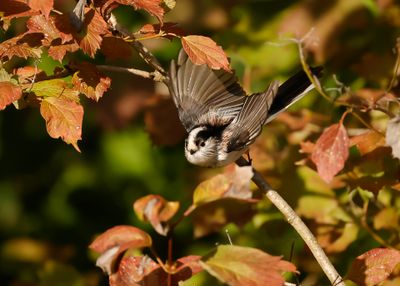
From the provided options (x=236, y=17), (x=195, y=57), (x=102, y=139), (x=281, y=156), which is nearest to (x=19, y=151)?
(x=102, y=139)

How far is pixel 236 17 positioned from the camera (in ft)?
11.7

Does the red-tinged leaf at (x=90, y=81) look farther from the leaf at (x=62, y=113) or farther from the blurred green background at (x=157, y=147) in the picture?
the blurred green background at (x=157, y=147)

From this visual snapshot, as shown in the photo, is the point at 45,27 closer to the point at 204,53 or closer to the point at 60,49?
the point at 60,49

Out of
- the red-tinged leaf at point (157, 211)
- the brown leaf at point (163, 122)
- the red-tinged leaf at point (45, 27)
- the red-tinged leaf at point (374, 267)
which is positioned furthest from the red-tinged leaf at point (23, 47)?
the brown leaf at point (163, 122)

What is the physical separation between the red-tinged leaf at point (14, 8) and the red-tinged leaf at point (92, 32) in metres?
0.12

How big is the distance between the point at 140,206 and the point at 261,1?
78.5 inches

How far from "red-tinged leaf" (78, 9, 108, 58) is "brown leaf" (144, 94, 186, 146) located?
126 cm

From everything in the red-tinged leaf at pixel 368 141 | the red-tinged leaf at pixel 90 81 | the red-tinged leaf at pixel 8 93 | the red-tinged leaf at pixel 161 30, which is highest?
the red-tinged leaf at pixel 161 30

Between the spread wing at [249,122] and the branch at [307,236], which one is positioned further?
the spread wing at [249,122]

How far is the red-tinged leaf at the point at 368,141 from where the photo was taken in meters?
2.45

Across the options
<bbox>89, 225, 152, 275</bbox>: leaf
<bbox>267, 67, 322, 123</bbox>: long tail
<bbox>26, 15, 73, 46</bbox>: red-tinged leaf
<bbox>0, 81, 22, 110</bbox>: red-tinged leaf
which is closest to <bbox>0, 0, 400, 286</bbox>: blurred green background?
<bbox>267, 67, 322, 123</bbox>: long tail

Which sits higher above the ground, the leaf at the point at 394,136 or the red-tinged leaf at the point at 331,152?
the leaf at the point at 394,136

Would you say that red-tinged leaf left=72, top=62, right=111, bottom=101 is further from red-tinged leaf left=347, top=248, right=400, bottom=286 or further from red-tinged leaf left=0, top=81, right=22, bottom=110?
red-tinged leaf left=347, top=248, right=400, bottom=286

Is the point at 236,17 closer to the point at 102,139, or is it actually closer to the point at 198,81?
the point at 198,81
